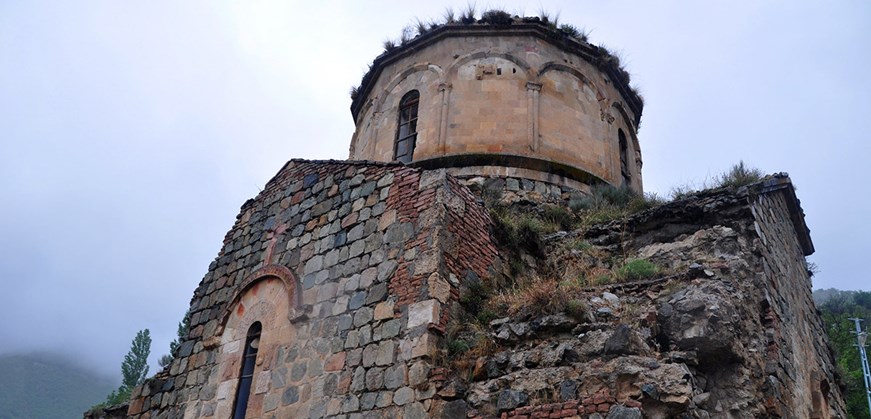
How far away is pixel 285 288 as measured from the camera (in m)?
9.00

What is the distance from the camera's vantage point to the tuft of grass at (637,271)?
286 inches

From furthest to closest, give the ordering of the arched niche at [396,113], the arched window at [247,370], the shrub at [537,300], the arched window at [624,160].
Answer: the arched window at [624,160] < the arched niche at [396,113] < the arched window at [247,370] < the shrub at [537,300]

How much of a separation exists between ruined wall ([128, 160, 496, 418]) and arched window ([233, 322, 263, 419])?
11cm

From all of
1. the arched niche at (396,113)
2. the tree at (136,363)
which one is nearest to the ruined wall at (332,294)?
the arched niche at (396,113)

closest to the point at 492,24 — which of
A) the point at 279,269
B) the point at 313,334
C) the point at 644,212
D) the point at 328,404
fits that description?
the point at 644,212

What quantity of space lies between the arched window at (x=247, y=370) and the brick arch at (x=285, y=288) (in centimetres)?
68

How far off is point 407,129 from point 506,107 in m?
1.97

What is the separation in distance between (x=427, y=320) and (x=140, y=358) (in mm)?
33759

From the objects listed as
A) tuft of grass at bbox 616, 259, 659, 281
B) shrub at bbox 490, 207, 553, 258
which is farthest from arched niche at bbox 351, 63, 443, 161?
tuft of grass at bbox 616, 259, 659, 281

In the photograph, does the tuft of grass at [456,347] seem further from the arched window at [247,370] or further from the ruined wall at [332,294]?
the arched window at [247,370]

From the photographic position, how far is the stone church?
6.18 metres

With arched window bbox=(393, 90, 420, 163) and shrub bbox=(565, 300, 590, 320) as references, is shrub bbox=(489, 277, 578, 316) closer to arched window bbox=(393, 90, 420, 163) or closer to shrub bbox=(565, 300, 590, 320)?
shrub bbox=(565, 300, 590, 320)

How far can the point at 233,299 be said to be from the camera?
9719 millimetres

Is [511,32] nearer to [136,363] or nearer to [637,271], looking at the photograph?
[637,271]
